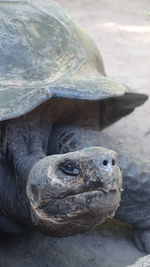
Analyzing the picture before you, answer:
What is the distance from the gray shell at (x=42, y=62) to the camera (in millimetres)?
2664

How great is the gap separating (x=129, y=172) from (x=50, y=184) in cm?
76

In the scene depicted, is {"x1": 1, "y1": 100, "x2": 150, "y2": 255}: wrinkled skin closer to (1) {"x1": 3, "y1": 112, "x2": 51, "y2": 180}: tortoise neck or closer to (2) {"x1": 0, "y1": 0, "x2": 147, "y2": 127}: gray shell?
(1) {"x1": 3, "y1": 112, "x2": 51, "y2": 180}: tortoise neck

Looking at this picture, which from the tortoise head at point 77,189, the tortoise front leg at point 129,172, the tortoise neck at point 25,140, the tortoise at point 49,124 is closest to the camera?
the tortoise head at point 77,189

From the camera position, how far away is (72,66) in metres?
3.04

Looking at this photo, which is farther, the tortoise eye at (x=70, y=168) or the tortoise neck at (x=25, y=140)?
the tortoise neck at (x=25, y=140)

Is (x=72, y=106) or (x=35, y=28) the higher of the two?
(x=35, y=28)

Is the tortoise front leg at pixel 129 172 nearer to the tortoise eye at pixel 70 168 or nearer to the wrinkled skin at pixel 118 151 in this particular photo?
the wrinkled skin at pixel 118 151

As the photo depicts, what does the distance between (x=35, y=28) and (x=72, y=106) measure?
Answer: 1.45ft

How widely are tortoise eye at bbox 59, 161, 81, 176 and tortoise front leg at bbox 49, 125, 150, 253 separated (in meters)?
0.76

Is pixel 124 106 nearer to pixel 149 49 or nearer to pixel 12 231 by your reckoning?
pixel 12 231

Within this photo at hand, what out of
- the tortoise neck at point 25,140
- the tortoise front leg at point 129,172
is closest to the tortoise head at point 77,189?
the tortoise neck at point 25,140

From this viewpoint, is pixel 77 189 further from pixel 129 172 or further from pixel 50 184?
pixel 129 172

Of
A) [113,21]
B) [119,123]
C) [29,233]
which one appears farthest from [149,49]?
[29,233]

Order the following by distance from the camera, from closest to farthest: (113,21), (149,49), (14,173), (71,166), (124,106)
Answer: (71,166)
(14,173)
(124,106)
(149,49)
(113,21)
